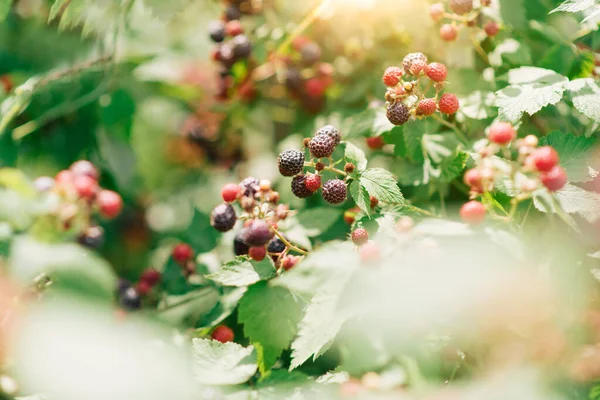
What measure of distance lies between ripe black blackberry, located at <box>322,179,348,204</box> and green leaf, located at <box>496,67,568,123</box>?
564mm

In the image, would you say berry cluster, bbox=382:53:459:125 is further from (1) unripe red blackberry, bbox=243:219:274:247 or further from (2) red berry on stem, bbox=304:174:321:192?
(1) unripe red blackberry, bbox=243:219:274:247

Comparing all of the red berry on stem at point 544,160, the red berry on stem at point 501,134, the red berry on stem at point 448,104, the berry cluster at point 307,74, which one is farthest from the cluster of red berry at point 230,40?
the red berry on stem at point 544,160

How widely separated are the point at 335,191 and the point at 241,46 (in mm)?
1180

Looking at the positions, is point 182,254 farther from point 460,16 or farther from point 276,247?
point 460,16

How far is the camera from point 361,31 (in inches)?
104

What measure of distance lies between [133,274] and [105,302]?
4.88ft

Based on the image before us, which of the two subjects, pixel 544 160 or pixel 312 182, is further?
pixel 312 182

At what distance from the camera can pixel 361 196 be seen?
5.20 ft

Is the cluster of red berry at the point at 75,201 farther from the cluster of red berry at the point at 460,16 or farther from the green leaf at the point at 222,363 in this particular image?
the cluster of red berry at the point at 460,16

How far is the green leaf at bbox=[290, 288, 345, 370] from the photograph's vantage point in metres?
1.28

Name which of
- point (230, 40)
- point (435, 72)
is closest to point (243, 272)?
point (435, 72)

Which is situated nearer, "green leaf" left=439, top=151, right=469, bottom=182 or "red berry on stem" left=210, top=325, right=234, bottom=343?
"green leaf" left=439, top=151, right=469, bottom=182

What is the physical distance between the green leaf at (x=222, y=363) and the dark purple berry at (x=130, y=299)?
65 centimetres

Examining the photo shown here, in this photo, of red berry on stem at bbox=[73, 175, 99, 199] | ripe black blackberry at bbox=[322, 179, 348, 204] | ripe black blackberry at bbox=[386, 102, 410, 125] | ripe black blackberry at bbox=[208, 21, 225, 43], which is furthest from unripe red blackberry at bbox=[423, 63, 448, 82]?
ripe black blackberry at bbox=[208, 21, 225, 43]
